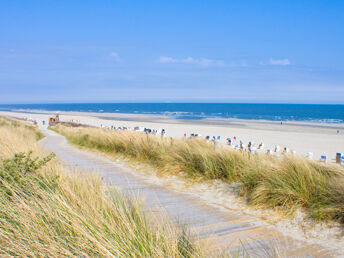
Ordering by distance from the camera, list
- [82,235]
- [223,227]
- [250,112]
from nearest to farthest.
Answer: [82,235] → [223,227] → [250,112]

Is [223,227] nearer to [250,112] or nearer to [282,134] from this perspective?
[282,134]

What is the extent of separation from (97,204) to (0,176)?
1841mm

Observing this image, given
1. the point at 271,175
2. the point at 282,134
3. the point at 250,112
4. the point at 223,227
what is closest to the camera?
the point at 223,227

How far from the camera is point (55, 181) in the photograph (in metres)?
4.10

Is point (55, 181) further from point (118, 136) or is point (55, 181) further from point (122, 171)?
point (118, 136)

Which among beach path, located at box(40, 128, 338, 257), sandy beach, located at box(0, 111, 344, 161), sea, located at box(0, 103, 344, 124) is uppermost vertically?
sea, located at box(0, 103, 344, 124)

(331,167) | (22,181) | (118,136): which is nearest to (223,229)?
(331,167)

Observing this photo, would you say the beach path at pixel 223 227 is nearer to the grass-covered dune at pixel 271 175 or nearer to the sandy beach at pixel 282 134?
the grass-covered dune at pixel 271 175

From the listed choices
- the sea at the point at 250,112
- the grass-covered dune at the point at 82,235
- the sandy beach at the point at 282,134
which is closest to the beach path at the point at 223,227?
the grass-covered dune at the point at 82,235

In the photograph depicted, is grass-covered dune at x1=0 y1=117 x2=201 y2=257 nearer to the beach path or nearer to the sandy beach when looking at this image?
the beach path

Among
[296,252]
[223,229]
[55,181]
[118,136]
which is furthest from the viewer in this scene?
[118,136]

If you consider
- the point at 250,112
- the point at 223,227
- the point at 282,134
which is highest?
the point at 250,112

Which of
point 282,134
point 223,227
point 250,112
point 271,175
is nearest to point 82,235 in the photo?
point 223,227

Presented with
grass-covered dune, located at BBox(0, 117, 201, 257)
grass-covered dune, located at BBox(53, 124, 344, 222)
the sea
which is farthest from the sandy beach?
the sea
